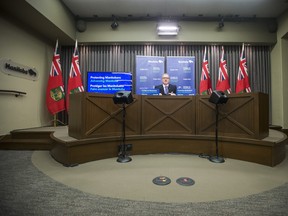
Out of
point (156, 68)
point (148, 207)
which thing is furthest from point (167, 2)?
point (148, 207)

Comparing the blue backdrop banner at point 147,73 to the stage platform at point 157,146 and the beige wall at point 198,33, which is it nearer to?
the beige wall at point 198,33

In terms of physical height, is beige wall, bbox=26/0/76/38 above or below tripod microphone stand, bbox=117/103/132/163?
above

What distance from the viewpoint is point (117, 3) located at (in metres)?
4.84

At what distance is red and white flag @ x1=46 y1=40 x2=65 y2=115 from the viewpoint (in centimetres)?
495

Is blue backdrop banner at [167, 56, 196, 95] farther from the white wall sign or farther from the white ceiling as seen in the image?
the white wall sign

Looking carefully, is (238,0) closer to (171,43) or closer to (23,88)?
(171,43)

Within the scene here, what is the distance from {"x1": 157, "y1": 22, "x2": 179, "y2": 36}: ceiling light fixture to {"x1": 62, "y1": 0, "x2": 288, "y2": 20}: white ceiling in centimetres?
40

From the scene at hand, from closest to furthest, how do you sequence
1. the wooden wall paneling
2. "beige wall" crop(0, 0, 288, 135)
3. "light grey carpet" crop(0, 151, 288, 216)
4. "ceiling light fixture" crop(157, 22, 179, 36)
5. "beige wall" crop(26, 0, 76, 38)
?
"light grey carpet" crop(0, 151, 288, 216)
the wooden wall paneling
"beige wall" crop(26, 0, 76, 38)
"beige wall" crop(0, 0, 288, 135)
"ceiling light fixture" crop(157, 22, 179, 36)

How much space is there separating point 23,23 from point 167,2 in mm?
3753

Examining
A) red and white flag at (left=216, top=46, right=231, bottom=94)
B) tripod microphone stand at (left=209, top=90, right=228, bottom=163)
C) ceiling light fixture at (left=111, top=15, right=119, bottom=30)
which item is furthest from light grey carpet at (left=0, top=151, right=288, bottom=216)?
ceiling light fixture at (left=111, top=15, right=119, bottom=30)

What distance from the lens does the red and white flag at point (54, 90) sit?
4949 mm

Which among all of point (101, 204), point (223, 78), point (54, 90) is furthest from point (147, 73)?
point (101, 204)

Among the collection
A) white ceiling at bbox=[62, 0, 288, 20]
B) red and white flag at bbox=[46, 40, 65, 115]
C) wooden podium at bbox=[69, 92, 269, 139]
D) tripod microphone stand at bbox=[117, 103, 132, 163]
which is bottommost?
tripod microphone stand at bbox=[117, 103, 132, 163]

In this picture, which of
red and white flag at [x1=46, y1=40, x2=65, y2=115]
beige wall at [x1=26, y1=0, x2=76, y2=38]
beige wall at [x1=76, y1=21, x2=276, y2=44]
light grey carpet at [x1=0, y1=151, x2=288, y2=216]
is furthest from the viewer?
beige wall at [x1=76, y1=21, x2=276, y2=44]
